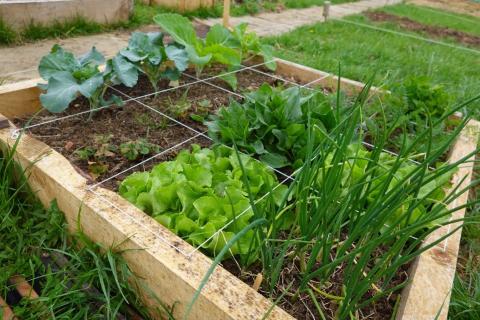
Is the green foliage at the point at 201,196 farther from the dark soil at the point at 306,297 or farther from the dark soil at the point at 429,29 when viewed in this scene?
the dark soil at the point at 429,29

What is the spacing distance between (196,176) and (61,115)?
758mm

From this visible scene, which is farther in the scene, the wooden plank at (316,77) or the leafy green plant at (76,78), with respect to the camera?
the wooden plank at (316,77)

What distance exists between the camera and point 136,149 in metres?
1.40

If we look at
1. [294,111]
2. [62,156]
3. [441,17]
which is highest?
[294,111]

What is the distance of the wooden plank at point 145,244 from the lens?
0.84 m

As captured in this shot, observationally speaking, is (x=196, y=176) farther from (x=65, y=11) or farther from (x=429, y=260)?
(x=65, y=11)

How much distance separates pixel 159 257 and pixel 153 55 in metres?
1.06

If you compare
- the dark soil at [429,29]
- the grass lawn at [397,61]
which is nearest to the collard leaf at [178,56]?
the grass lawn at [397,61]

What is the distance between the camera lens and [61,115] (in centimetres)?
161

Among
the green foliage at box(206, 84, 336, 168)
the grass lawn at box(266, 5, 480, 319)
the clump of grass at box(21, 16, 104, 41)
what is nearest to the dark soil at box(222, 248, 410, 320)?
the grass lawn at box(266, 5, 480, 319)

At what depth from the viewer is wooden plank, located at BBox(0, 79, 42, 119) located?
1.56 meters

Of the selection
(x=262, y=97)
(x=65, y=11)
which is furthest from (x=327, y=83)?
(x=65, y=11)

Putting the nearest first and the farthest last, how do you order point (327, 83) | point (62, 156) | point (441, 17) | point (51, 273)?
point (51, 273) → point (62, 156) → point (327, 83) → point (441, 17)

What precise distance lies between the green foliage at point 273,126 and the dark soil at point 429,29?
531 centimetres
